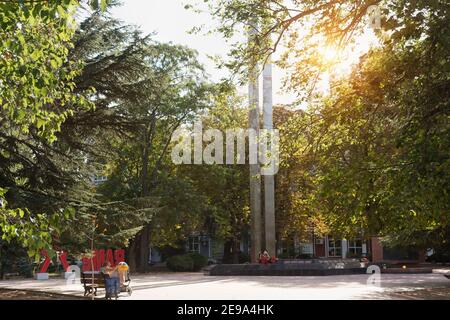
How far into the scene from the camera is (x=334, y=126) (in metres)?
13.8

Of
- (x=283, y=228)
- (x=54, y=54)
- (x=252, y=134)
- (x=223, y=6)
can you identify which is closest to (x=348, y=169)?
(x=223, y=6)

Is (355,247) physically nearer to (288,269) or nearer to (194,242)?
(194,242)

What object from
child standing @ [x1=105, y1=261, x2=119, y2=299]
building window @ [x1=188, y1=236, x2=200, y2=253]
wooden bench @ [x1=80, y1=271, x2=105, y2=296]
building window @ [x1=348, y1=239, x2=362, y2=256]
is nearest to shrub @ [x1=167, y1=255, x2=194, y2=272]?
building window @ [x1=188, y1=236, x2=200, y2=253]

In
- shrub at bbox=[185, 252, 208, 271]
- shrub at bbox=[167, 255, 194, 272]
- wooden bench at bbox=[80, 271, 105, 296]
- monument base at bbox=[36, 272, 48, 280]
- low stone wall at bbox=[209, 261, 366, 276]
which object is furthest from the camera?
shrub at bbox=[185, 252, 208, 271]

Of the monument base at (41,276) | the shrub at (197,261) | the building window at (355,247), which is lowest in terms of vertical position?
the monument base at (41,276)

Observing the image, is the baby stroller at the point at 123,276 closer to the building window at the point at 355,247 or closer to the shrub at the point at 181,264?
the shrub at the point at 181,264

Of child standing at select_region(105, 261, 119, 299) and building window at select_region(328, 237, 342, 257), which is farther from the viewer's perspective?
building window at select_region(328, 237, 342, 257)

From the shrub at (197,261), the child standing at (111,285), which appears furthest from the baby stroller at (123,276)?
the shrub at (197,261)

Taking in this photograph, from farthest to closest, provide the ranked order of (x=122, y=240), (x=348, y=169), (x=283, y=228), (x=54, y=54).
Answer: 1. (x=283, y=228)
2. (x=122, y=240)
3. (x=348, y=169)
4. (x=54, y=54)

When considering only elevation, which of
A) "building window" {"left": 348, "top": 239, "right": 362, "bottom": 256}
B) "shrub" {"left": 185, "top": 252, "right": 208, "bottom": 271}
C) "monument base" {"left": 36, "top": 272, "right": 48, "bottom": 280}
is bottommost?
"monument base" {"left": 36, "top": 272, "right": 48, "bottom": 280}

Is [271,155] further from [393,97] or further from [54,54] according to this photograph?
[54,54]

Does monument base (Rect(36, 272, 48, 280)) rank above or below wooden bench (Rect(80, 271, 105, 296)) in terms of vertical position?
below

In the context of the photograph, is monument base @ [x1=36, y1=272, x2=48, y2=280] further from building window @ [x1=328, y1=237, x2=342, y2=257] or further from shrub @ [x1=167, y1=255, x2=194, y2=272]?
building window @ [x1=328, y1=237, x2=342, y2=257]

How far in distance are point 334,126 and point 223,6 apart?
13.4 feet
